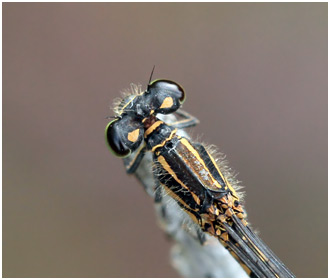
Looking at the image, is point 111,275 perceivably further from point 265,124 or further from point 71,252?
point 265,124

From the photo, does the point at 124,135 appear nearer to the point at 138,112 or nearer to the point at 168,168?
the point at 138,112

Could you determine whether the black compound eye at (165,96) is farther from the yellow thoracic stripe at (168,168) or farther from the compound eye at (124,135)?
the yellow thoracic stripe at (168,168)

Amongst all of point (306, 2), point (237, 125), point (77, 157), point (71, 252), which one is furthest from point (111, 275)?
point (306, 2)

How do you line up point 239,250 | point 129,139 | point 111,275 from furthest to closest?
point 111,275 < point 129,139 < point 239,250

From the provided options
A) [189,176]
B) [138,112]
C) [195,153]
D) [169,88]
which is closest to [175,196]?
[189,176]

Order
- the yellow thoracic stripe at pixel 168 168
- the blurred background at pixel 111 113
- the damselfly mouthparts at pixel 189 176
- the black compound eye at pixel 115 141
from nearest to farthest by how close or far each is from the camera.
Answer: the damselfly mouthparts at pixel 189 176 → the yellow thoracic stripe at pixel 168 168 → the black compound eye at pixel 115 141 → the blurred background at pixel 111 113

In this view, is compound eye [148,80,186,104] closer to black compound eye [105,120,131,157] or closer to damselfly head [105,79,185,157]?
damselfly head [105,79,185,157]

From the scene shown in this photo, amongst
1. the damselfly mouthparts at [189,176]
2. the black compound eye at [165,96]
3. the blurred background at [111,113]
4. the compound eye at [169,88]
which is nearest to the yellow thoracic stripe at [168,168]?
the damselfly mouthparts at [189,176]
